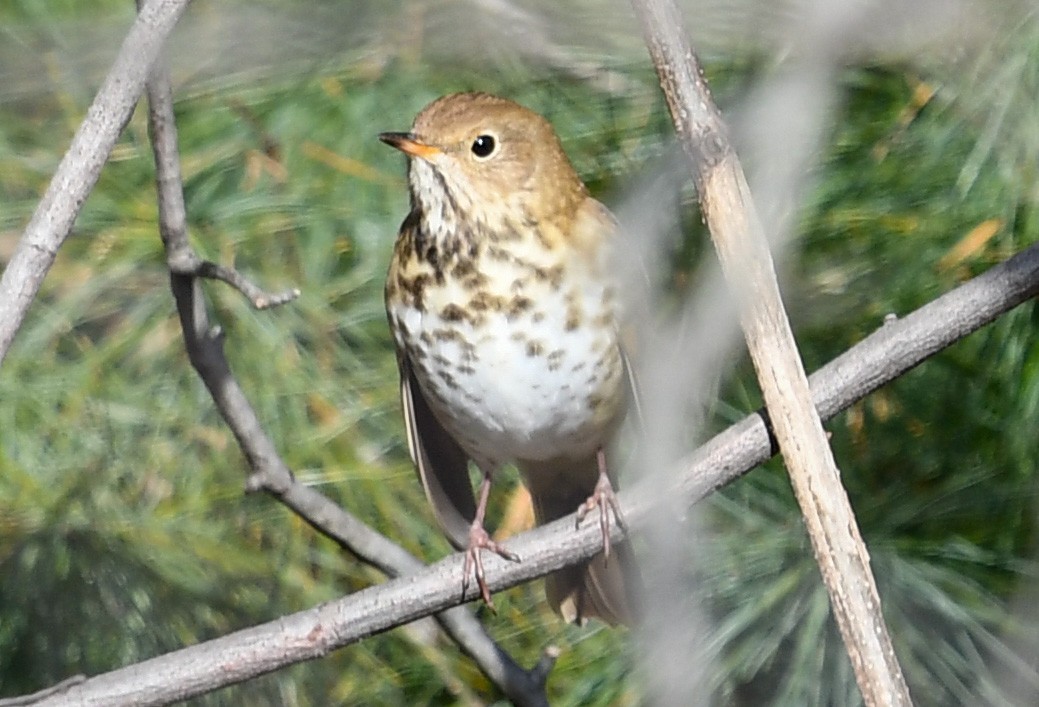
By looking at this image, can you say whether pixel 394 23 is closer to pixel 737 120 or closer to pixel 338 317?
pixel 338 317

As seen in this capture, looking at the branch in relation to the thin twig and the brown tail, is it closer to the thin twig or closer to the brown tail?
the thin twig

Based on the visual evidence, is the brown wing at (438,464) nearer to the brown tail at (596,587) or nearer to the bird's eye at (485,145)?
the brown tail at (596,587)

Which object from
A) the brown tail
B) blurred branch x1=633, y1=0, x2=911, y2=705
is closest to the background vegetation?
the brown tail

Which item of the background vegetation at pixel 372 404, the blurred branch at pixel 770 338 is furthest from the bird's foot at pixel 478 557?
the blurred branch at pixel 770 338

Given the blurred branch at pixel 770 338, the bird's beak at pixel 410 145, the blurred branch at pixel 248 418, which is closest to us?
the blurred branch at pixel 770 338

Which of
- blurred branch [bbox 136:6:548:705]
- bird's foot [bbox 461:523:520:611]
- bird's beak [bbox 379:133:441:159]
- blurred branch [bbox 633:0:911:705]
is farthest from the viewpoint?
bird's beak [bbox 379:133:441:159]

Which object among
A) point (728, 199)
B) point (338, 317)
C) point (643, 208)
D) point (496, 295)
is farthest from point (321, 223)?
point (643, 208)
